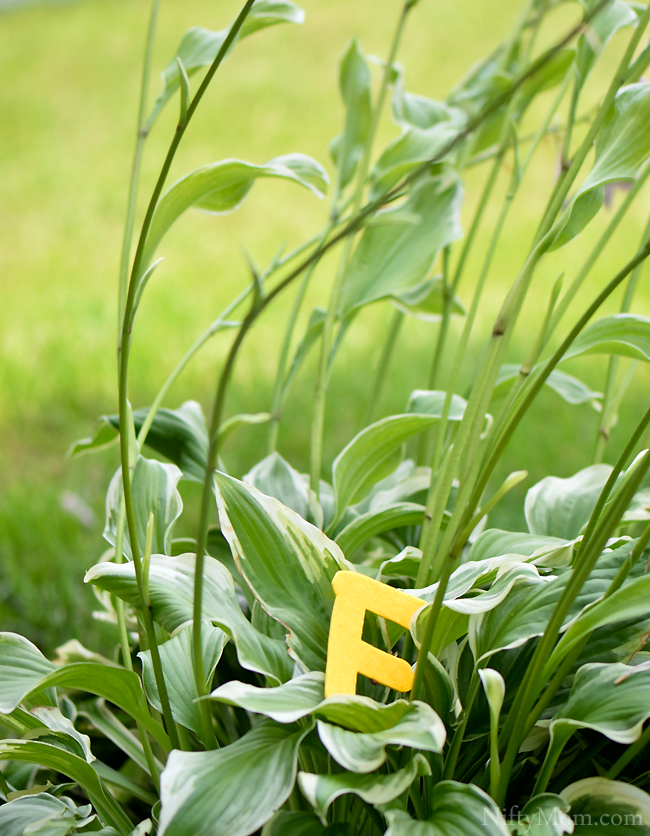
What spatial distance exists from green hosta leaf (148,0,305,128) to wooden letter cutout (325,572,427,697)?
0.36m

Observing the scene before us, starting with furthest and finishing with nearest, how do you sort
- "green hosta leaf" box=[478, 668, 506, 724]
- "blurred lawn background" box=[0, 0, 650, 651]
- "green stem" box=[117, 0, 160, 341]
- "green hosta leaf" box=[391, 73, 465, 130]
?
"blurred lawn background" box=[0, 0, 650, 651]
"green hosta leaf" box=[391, 73, 465, 130]
"green stem" box=[117, 0, 160, 341]
"green hosta leaf" box=[478, 668, 506, 724]

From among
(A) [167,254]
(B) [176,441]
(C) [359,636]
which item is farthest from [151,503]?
(A) [167,254]

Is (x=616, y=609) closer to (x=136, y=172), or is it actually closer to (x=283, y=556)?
(x=283, y=556)

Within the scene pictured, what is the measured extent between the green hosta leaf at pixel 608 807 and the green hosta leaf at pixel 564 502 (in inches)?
7.3

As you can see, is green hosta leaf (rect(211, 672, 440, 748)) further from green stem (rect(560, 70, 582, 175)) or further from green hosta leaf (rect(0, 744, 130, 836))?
green stem (rect(560, 70, 582, 175))

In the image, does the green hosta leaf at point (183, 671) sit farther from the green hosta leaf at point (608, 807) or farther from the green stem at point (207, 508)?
the green hosta leaf at point (608, 807)

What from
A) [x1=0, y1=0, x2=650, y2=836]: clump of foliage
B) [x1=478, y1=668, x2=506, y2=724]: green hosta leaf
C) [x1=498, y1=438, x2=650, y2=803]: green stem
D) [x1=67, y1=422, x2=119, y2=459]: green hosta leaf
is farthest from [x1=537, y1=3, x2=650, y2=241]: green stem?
[x1=67, y1=422, x2=119, y2=459]: green hosta leaf

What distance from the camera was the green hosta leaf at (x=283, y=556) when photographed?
16.3 inches

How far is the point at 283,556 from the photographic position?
425mm

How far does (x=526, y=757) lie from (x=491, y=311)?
4.75 feet

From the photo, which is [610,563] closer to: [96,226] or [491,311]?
[491,311]

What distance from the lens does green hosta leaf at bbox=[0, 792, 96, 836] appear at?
1.25 feet

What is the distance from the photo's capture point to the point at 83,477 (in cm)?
116

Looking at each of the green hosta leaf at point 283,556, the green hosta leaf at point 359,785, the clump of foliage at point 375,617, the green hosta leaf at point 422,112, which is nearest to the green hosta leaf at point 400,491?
the clump of foliage at point 375,617
